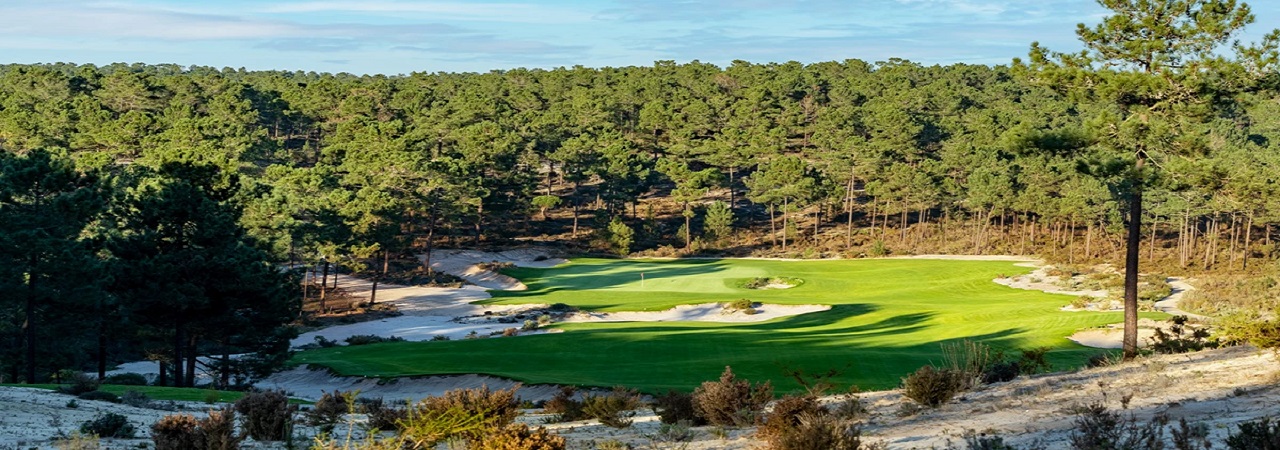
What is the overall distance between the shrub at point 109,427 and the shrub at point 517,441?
14.6 feet

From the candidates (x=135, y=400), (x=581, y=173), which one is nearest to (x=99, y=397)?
(x=135, y=400)

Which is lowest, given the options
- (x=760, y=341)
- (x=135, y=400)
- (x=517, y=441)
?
(x=760, y=341)

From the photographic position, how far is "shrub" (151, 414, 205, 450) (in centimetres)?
962

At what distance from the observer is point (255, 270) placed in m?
33.3

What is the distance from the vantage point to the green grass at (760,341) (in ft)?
93.8

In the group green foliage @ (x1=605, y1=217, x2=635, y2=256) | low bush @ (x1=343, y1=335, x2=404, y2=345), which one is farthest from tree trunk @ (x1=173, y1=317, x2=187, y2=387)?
green foliage @ (x1=605, y1=217, x2=635, y2=256)

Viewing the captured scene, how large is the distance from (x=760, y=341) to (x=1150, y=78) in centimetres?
1598

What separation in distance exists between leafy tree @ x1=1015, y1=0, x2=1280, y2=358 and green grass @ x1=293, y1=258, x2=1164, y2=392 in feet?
20.2

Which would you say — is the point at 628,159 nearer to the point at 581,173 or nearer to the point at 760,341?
the point at 581,173

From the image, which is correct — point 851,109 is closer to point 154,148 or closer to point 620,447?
point 154,148

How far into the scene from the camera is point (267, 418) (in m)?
11.8

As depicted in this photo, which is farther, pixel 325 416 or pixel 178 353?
pixel 178 353

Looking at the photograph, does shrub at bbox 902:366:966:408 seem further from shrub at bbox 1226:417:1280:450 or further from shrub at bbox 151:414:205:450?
shrub at bbox 151:414:205:450

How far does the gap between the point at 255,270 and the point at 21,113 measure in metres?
63.7
